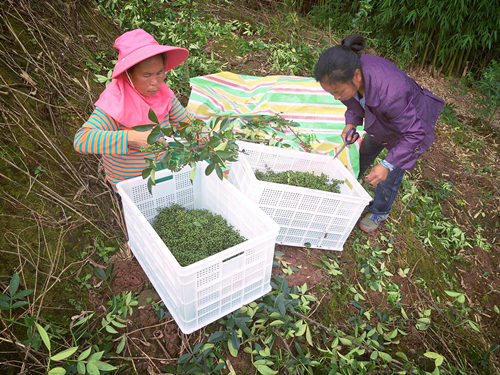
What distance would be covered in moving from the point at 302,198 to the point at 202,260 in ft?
2.62

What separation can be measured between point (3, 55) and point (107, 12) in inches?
64.0

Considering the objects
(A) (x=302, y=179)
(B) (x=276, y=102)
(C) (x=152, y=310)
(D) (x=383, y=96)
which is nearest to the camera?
(C) (x=152, y=310)

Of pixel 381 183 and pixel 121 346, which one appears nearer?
pixel 121 346

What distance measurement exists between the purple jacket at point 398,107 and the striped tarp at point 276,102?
80 centimetres

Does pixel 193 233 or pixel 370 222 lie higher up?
pixel 193 233

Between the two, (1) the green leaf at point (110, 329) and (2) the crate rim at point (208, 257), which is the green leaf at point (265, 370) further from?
(1) the green leaf at point (110, 329)

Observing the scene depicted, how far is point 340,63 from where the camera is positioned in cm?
166

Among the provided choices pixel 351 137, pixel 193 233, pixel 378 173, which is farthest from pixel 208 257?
pixel 351 137

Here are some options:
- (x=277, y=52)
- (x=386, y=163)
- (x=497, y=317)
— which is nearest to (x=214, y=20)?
(x=277, y=52)

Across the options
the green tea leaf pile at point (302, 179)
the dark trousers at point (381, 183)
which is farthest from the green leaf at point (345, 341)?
the dark trousers at point (381, 183)

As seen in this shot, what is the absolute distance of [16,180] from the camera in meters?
1.61

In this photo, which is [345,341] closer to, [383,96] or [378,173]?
[378,173]

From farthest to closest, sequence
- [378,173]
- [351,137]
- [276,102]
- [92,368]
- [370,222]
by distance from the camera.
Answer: [276,102]
[370,222]
[351,137]
[378,173]
[92,368]

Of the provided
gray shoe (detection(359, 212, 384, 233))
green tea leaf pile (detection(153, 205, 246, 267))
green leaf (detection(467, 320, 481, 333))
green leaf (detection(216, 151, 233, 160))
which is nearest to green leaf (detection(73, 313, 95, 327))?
green tea leaf pile (detection(153, 205, 246, 267))
